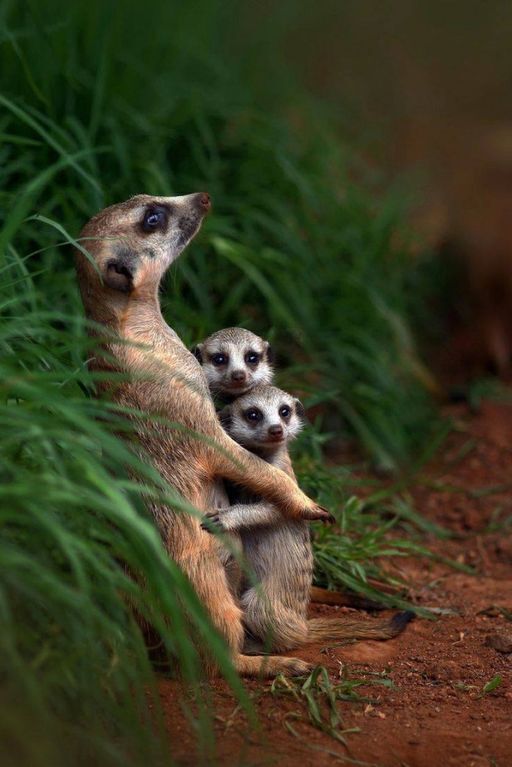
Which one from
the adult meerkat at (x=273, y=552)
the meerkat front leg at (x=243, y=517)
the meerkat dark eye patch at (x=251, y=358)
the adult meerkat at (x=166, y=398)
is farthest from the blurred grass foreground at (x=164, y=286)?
the meerkat dark eye patch at (x=251, y=358)

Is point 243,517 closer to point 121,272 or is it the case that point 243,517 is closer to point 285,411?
point 285,411

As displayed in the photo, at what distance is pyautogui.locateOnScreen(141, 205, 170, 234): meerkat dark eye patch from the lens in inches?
119

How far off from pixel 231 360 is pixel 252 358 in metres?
0.09

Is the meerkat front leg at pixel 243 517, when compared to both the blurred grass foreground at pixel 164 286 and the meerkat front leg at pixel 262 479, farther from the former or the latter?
the blurred grass foreground at pixel 164 286

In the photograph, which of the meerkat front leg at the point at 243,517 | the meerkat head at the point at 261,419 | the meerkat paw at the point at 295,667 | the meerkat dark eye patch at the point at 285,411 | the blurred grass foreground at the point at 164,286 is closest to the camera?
the blurred grass foreground at the point at 164,286

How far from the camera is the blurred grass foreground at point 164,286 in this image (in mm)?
2121

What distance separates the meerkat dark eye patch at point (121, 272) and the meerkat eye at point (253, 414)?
48cm

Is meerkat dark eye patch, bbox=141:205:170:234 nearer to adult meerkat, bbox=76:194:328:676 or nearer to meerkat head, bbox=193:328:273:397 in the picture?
adult meerkat, bbox=76:194:328:676

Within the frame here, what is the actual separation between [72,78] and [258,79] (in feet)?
5.40

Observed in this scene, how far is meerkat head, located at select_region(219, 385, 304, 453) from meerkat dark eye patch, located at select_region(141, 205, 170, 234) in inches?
21.0

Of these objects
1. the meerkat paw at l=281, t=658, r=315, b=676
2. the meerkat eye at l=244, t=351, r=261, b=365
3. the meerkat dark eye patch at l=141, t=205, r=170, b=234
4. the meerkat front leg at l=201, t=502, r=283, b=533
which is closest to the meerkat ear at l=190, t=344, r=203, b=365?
the meerkat eye at l=244, t=351, r=261, b=365

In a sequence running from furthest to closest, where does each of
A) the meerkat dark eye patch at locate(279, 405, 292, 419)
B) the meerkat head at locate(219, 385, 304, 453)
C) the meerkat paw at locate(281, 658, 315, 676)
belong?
the meerkat dark eye patch at locate(279, 405, 292, 419), the meerkat head at locate(219, 385, 304, 453), the meerkat paw at locate(281, 658, 315, 676)

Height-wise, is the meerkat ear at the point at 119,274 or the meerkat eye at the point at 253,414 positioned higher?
the meerkat ear at the point at 119,274

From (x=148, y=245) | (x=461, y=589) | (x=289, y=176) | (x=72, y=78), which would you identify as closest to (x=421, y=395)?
(x=289, y=176)
